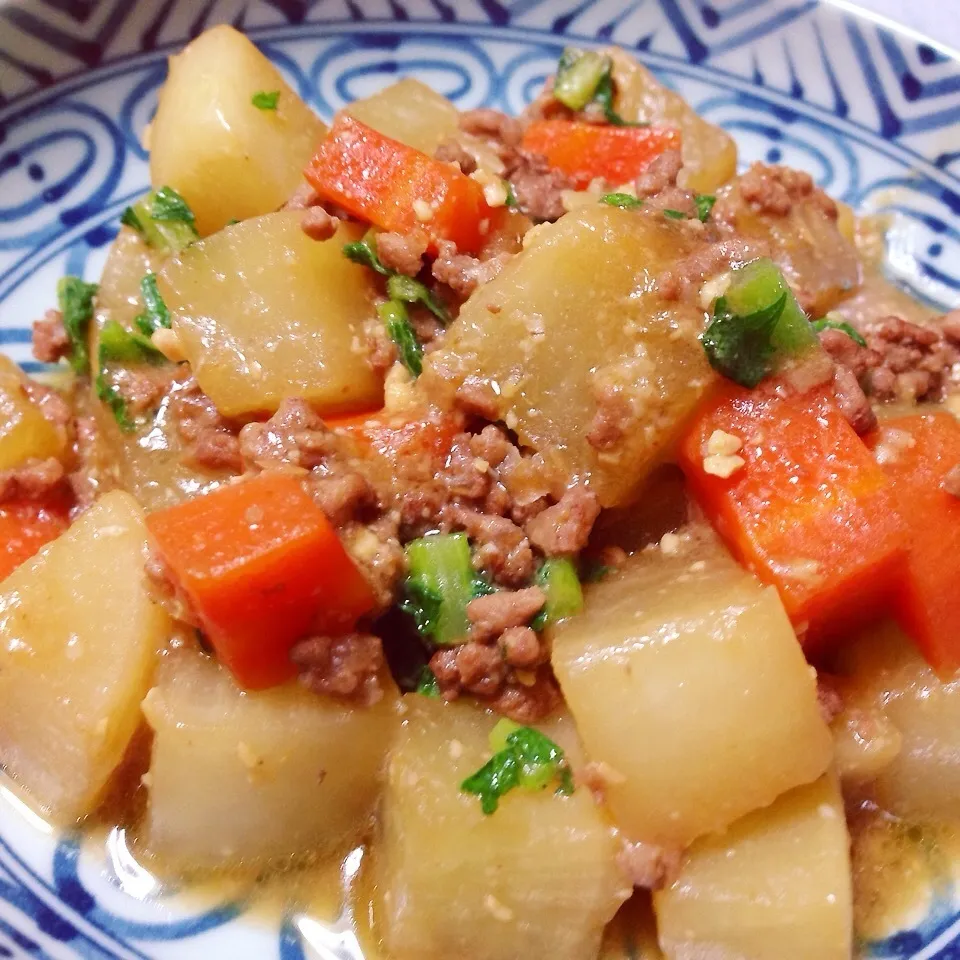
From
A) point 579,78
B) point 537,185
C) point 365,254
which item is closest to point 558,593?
point 365,254

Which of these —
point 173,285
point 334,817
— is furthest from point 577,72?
point 334,817

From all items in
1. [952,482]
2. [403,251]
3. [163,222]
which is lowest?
[952,482]

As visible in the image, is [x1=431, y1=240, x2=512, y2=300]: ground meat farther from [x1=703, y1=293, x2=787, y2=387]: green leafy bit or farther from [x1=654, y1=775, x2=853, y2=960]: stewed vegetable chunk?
[x1=654, y1=775, x2=853, y2=960]: stewed vegetable chunk

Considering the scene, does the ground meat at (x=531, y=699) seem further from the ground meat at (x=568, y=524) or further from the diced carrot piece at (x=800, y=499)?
the diced carrot piece at (x=800, y=499)

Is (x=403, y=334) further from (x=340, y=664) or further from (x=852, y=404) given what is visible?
(x=852, y=404)

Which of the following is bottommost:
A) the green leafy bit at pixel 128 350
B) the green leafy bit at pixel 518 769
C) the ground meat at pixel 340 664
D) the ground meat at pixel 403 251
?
the green leafy bit at pixel 518 769

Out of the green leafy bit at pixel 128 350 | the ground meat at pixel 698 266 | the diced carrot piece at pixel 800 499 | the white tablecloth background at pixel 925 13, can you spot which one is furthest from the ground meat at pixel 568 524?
the white tablecloth background at pixel 925 13

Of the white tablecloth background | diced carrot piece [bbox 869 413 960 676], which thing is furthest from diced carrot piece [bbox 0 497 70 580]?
the white tablecloth background
